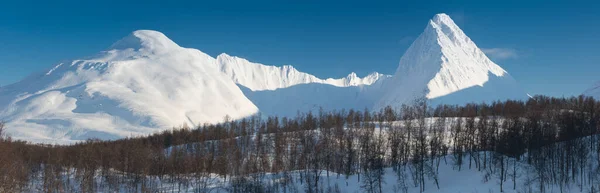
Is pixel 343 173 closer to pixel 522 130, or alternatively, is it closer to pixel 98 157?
pixel 522 130

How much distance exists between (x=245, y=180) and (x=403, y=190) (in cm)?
2512

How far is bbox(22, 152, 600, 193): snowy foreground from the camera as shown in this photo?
69750mm

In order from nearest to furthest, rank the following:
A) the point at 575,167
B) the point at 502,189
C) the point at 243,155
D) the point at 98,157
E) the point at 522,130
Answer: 1. the point at 502,189
2. the point at 575,167
3. the point at 522,130
4. the point at 98,157
5. the point at 243,155

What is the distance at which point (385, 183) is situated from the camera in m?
78.7

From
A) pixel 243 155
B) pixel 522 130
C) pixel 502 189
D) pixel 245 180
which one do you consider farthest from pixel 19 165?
pixel 522 130

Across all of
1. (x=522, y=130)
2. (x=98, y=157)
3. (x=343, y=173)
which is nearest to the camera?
(x=522, y=130)

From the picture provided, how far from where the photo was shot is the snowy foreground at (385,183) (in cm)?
6975

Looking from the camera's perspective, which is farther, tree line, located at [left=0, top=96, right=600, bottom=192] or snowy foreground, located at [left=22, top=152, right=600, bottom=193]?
tree line, located at [left=0, top=96, right=600, bottom=192]

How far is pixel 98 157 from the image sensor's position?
9738 centimetres

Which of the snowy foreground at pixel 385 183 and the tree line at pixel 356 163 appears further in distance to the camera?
the tree line at pixel 356 163

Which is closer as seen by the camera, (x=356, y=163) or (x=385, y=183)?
(x=385, y=183)

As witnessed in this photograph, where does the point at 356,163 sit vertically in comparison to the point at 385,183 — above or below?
above

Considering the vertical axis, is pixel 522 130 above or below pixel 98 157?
above

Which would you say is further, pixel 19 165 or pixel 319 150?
pixel 319 150
